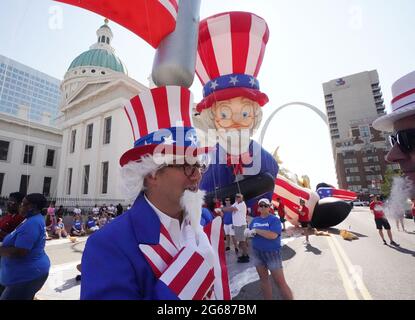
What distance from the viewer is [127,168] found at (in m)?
1.50

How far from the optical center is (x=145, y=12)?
75.8 inches

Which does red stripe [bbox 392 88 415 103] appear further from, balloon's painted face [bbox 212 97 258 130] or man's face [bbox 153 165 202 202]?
balloon's painted face [bbox 212 97 258 130]

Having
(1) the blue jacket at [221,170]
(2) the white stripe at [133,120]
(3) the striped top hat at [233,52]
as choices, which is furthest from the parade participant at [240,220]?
(2) the white stripe at [133,120]

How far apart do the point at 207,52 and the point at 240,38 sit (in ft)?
2.39

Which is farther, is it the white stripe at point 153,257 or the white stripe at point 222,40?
the white stripe at point 222,40

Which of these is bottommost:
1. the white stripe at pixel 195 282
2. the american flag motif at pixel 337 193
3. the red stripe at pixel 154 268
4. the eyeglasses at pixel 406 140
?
the white stripe at pixel 195 282

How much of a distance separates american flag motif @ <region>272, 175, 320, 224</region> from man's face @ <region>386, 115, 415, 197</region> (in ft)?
22.2

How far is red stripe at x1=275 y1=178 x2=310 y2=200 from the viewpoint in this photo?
8.39 metres

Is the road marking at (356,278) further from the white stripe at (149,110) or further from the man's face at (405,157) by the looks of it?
the white stripe at (149,110)

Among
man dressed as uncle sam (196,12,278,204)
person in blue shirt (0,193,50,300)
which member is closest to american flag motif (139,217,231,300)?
person in blue shirt (0,193,50,300)

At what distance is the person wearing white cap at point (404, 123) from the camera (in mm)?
1550

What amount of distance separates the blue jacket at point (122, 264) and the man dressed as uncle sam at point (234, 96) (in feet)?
10.9

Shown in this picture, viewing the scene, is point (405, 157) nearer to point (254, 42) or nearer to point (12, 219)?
point (254, 42)
